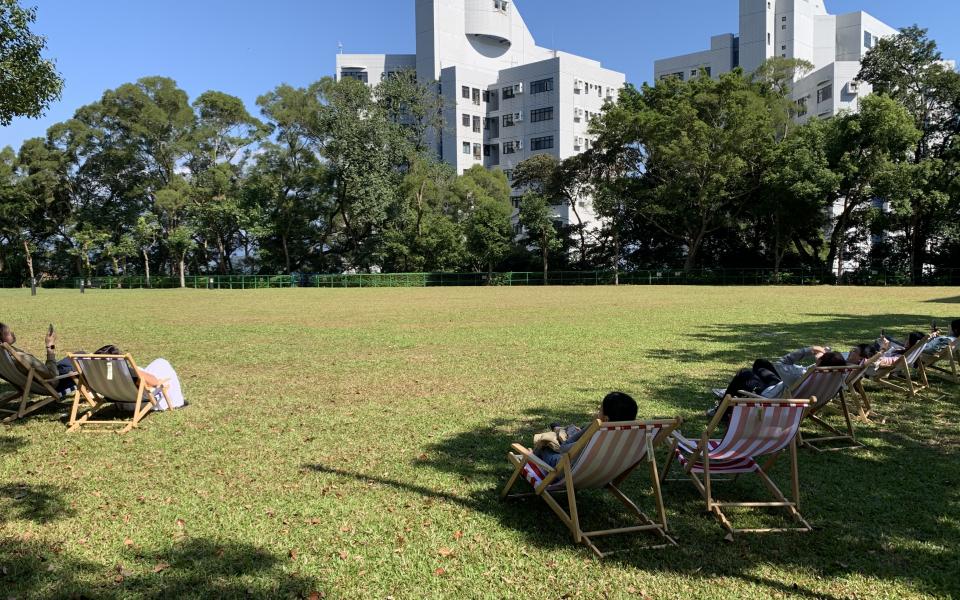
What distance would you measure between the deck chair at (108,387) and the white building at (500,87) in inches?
2356

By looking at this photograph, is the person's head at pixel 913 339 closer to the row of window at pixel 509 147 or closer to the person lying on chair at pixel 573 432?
the person lying on chair at pixel 573 432

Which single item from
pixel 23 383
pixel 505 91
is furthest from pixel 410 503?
pixel 505 91

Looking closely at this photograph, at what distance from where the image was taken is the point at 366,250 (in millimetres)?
56562

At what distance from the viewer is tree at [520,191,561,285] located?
50656 millimetres

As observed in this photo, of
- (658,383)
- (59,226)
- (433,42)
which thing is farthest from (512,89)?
(658,383)

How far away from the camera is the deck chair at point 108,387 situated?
19.8ft

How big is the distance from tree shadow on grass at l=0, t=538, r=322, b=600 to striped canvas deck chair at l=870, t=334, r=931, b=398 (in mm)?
7085

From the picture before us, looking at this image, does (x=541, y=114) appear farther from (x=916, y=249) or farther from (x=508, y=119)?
(x=916, y=249)

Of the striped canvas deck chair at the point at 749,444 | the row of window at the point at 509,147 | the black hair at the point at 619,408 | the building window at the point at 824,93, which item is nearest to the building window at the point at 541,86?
the row of window at the point at 509,147

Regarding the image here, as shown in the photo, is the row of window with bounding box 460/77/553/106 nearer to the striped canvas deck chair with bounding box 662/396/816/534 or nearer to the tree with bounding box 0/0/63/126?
the tree with bounding box 0/0/63/126

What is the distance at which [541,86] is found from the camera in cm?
6875

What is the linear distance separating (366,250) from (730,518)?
5402cm

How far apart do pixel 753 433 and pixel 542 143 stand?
222 feet

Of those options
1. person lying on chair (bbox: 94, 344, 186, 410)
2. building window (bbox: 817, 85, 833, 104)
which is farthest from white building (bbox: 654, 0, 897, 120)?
person lying on chair (bbox: 94, 344, 186, 410)
